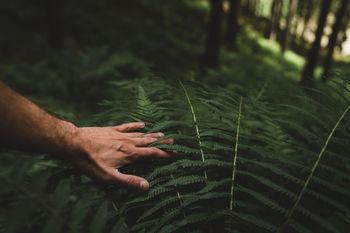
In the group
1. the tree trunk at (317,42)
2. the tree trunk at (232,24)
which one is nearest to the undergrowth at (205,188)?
the tree trunk at (317,42)

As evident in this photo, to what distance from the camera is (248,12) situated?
2603 centimetres

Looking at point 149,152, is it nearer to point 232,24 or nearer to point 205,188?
point 205,188

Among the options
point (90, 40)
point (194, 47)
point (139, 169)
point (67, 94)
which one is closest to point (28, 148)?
point (139, 169)

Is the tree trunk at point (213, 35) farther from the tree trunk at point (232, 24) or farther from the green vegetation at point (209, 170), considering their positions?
the tree trunk at point (232, 24)

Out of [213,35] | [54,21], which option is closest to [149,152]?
[213,35]

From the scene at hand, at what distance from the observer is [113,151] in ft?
4.08

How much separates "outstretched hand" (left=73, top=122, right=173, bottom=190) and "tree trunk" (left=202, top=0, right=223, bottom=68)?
21.6 feet

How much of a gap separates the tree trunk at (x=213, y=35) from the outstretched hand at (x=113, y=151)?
21.6 ft

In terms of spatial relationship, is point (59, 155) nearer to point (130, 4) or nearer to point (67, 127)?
point (67, 127)

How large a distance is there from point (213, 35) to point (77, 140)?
23.5ft

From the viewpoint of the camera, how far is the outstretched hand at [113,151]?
1.15 m

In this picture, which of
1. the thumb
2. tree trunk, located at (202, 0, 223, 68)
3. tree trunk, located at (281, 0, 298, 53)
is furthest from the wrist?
tree trunk, located at (281, 0, 298, 53)

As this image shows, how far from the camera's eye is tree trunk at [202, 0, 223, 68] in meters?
7.09

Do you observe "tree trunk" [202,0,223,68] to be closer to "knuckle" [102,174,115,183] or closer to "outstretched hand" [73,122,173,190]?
"outstretched hand" [73,122,173,190]
